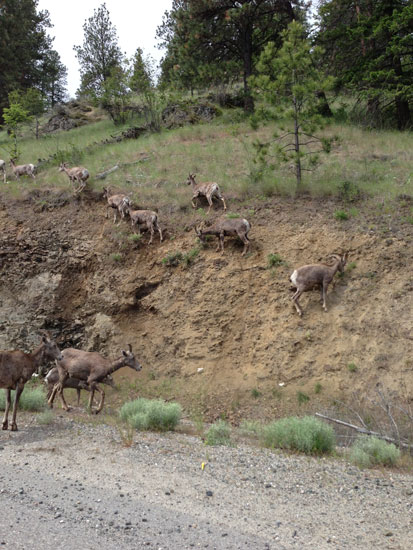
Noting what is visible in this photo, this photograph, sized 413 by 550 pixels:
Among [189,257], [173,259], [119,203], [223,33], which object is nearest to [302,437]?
[189,257]

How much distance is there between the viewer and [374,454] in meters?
8.23

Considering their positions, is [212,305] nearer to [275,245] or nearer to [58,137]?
[275,245]

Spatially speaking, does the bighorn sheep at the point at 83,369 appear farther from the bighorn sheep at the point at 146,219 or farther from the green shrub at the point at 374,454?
the green shrub at the point at 374,454

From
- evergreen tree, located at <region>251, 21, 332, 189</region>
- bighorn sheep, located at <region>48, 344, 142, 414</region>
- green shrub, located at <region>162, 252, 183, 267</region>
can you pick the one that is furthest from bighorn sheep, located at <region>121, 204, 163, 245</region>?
bighorn sheep, located at <region>48, 344, 142, 414</region>

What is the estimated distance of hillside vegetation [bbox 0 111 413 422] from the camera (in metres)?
13.4

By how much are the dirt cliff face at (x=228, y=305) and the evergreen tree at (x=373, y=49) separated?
9.68m

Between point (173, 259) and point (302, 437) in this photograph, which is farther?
point (173, 259)

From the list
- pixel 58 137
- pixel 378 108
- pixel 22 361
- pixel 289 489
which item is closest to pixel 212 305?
pixel 22 361

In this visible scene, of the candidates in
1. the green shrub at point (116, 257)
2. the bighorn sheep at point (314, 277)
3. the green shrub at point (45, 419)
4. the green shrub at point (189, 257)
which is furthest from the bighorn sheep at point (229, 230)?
the green shrub at point (45, 419)

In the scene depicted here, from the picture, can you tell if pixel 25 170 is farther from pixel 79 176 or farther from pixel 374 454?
pixel 374 454

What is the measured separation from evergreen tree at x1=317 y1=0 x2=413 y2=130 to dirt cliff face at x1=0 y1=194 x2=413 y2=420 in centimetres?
968

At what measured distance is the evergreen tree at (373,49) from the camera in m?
22.4

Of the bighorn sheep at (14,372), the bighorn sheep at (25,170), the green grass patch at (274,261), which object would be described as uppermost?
the bighorn sheep at (25,170)

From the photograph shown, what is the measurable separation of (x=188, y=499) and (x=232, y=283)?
33.0ft
